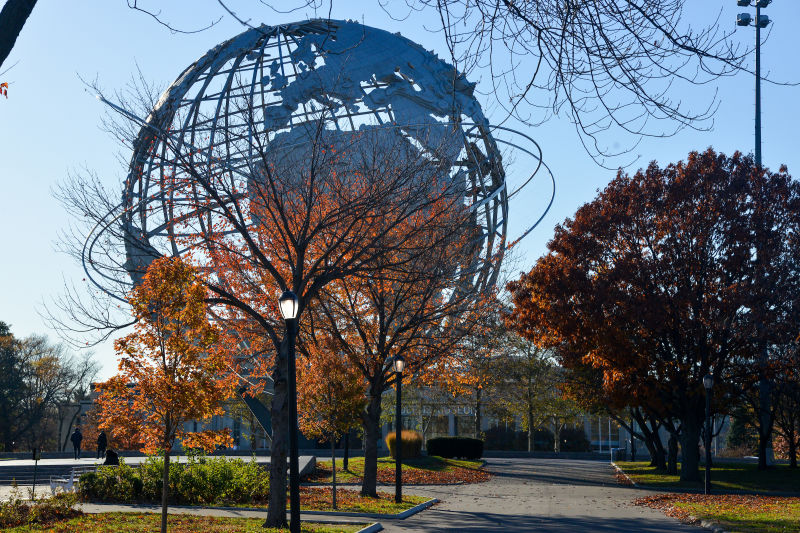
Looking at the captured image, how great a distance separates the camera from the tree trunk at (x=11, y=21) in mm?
6832

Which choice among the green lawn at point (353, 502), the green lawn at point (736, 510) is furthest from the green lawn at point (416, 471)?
the green lawn at point (736, 510)

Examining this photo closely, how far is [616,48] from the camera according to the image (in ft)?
21.7

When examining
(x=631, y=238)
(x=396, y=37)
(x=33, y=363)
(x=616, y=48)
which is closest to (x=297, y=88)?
(x=396, y=37)

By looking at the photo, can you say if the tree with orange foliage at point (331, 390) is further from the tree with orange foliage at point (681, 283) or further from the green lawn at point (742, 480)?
the green lawn at point (742, 480)

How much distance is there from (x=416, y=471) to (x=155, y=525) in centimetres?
1854

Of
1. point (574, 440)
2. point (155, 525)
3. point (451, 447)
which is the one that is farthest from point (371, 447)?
point (574, 440)

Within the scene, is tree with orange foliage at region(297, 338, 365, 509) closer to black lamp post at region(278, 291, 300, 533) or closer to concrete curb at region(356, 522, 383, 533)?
concrete curb at region(356, 522, 383, 533)

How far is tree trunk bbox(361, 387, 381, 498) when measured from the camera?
22.5 meters

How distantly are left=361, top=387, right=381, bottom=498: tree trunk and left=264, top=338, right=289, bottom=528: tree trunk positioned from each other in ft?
23.3

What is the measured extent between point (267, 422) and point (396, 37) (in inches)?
682

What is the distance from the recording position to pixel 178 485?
68.3 feet

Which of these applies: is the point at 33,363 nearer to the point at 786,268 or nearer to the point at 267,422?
the point at 267,422

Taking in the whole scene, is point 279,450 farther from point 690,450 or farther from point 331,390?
point 690,450

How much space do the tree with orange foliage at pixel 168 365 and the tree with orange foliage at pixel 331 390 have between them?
7.24 m
